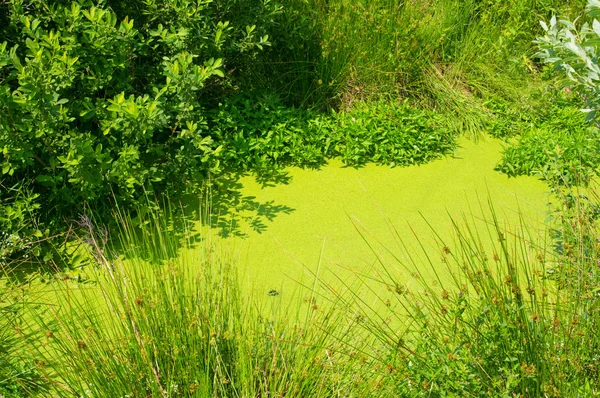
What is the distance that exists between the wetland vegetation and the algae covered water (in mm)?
17

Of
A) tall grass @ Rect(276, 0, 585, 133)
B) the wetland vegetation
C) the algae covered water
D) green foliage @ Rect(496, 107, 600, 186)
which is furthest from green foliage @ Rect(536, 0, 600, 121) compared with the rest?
tall grass @ Rect(276, 0, 585, 133)

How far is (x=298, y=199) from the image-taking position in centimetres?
468

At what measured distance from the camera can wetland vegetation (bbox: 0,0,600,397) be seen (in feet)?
8.68

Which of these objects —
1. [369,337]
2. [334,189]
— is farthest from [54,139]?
[369,337]

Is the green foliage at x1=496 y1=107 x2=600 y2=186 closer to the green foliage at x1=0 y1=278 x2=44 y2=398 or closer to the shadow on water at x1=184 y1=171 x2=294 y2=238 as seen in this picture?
the shadow on water at x1=184 y1=171 x2=294 y2=238

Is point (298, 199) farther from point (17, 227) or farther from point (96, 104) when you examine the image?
point (17, 227)

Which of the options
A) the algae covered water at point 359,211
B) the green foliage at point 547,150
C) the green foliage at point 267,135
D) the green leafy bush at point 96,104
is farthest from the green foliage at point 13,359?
the green foliage at point 547,150

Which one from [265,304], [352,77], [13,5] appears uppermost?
[13,5]

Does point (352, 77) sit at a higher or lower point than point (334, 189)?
higher

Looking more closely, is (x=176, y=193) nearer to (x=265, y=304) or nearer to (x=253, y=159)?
(x=253, y=159)

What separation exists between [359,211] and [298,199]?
1.34ft

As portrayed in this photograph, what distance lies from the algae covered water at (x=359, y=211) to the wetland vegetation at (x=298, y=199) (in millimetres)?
17

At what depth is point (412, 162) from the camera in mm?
5105

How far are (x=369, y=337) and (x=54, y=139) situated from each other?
212 cm
